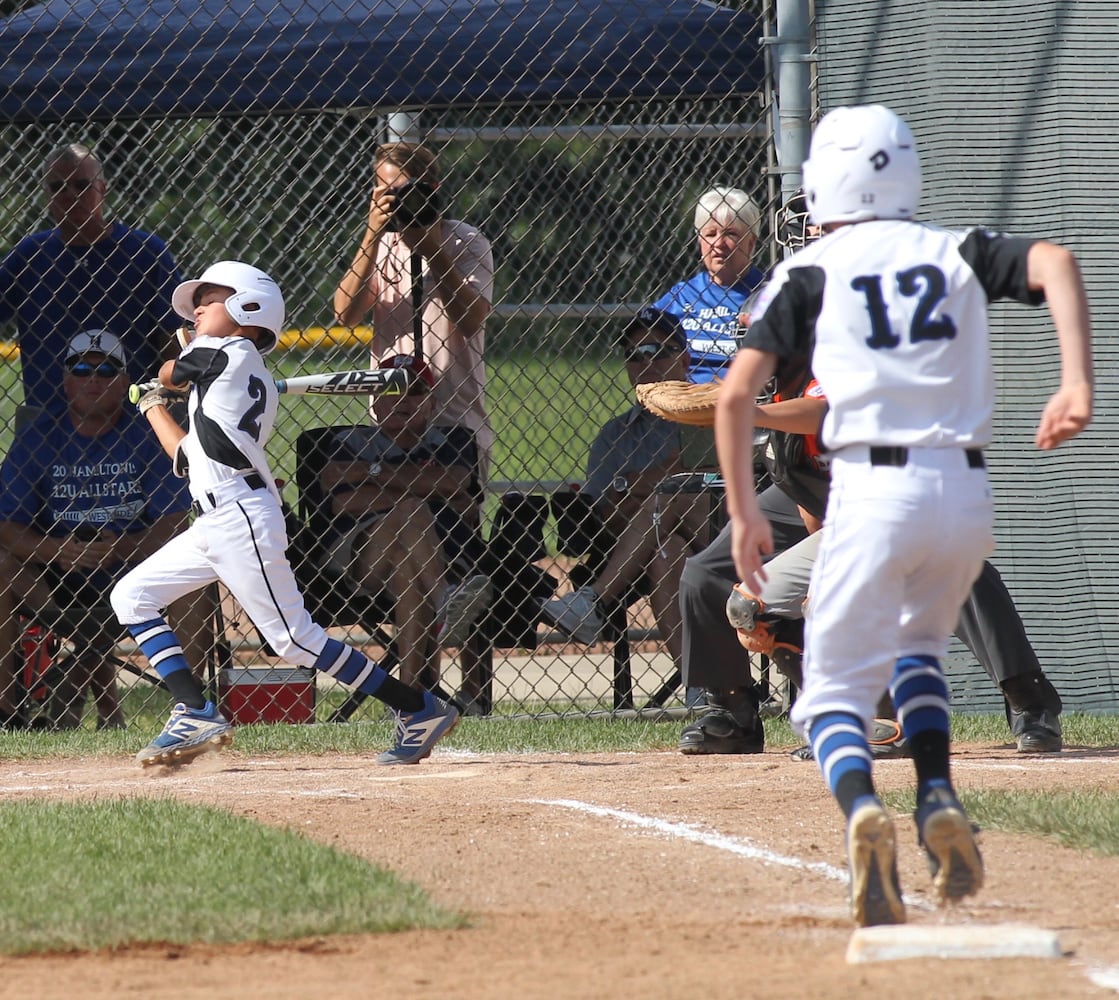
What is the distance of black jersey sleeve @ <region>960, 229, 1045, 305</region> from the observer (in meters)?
3.32

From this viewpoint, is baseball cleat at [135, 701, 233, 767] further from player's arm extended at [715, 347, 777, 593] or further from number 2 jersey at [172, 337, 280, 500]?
player's arm extended at [715, 347, 777, 593]

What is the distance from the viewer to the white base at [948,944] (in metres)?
2.93

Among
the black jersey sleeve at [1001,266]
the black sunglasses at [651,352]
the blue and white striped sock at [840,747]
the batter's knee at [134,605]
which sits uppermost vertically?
the black sunglasses at [651,352]

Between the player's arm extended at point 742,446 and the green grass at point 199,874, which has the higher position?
the player's arm extended at point 742,446

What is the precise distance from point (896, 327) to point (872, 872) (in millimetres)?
1041

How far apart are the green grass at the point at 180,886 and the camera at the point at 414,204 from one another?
2841 mm

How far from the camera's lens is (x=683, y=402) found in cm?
489

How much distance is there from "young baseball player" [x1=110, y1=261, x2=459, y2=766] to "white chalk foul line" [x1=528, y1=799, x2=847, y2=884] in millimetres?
904

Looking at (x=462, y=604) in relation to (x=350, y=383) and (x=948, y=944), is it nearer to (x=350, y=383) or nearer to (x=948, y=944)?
(x=350, y=383)

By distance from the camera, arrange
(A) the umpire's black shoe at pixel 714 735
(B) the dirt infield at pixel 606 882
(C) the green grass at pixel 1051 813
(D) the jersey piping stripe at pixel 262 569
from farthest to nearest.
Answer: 1. (A) the umpire's black shoe at pixel 714 735
2. (D) the jersey piping stripe at pixel 262 569
3. (C) the green grass at pixel 1051 813
4. (B) the dirt infield at pixel 606 882

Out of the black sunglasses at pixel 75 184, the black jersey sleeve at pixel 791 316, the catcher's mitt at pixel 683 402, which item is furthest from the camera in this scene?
the black sunglasses at pixel 75 184

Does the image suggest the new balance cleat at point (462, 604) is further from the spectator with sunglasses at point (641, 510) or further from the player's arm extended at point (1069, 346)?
the player's arm extended at point (1069, 346)

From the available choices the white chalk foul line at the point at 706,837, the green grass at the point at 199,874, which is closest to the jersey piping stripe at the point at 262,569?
the green grass at the point at 199,874

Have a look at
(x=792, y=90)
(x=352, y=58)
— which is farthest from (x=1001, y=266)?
(x=352, y=58)
